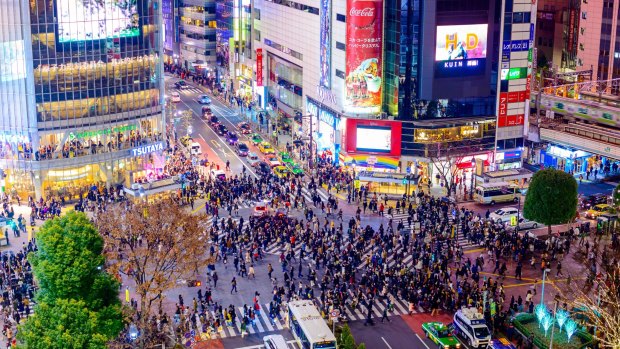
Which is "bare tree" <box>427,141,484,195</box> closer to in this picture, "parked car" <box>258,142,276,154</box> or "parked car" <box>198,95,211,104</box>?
"parked car" <box>258,142,276,154</box>

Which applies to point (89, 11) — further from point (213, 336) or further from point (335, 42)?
point (213, 336)

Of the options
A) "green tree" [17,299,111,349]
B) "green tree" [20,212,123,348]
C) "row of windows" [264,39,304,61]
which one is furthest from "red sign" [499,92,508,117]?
"green tree" [17,299,111,349]

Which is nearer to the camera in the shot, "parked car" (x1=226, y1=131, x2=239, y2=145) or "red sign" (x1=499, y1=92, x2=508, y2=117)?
"red sign" (x1=499, y1=92, x2=508, y2=117)

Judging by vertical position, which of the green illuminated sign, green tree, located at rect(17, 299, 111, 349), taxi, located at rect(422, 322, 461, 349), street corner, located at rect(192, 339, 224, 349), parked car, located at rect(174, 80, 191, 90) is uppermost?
the green illuminated sign

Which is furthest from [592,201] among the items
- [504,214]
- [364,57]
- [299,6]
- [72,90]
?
[72,90]

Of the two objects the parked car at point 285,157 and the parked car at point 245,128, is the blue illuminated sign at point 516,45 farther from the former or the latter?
the parked car at point 245,128

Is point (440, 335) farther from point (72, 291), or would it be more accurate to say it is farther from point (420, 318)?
point (72, 291)

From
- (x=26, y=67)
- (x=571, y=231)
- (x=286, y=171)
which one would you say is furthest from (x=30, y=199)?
(x=571, y=231)
